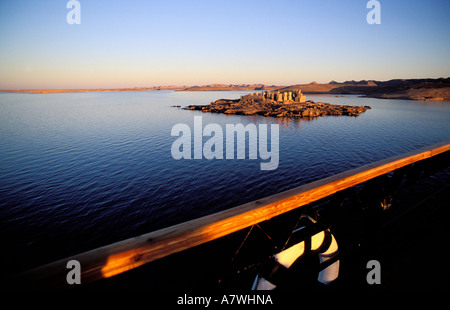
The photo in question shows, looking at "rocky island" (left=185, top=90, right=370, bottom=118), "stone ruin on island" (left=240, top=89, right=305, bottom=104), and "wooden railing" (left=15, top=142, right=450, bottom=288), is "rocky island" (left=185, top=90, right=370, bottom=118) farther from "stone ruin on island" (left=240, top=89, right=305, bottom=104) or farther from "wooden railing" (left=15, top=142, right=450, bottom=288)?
"wooden railing" (left=15, top=142, right=450, bottom=288)

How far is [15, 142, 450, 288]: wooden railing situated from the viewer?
3.74ft

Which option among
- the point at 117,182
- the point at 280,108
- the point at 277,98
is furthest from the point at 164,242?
the point at 277,98

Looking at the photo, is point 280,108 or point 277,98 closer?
point 280,108

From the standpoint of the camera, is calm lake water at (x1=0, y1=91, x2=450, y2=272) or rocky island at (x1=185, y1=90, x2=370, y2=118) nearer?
calm lake water at (x1=0, y1=91, x2=450, y2=272)

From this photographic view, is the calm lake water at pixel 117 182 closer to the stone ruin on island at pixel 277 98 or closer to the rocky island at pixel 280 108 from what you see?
the rocky island at pixel 280 108

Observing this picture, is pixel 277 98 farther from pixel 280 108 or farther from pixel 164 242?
pixel 164 242

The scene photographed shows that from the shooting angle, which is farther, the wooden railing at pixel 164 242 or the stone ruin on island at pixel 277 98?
the stone ruin on island at pixel 277 98

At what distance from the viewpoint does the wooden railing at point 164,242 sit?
1.14m

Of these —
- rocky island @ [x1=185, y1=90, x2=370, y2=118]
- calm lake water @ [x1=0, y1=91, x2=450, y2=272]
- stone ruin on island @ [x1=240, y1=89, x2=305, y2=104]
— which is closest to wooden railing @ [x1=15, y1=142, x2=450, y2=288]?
calm lake water @ [x1=0, y1=91, x2=450, y2=272]

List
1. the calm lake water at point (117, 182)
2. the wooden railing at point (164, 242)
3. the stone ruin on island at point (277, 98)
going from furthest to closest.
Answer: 1. the stone ruin on island at point (277, 98)
2. the calm lake water at point (117, 182)
3. the wooden railing at point (164, 242)

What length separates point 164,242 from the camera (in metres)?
1.50

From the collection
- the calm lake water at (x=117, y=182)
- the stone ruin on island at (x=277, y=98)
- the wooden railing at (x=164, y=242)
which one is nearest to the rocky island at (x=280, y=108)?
the stone ruin on island at (x=277, y=98)
